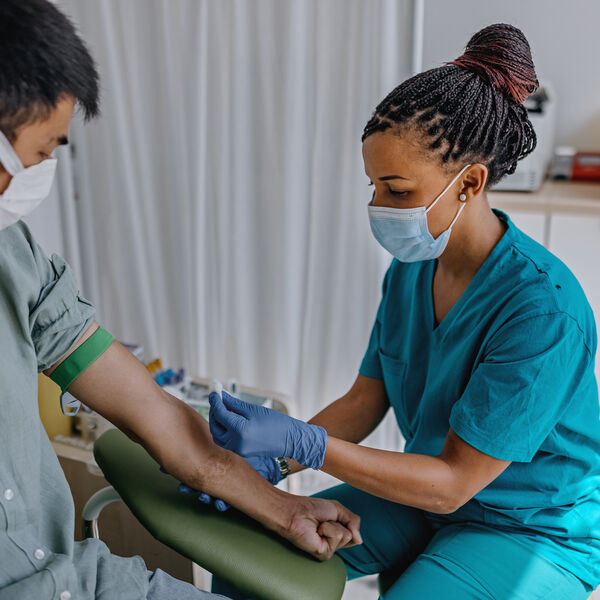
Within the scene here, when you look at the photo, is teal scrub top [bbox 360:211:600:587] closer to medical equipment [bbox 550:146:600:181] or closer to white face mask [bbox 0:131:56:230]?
white face mask [bbox 0:131:56:230]

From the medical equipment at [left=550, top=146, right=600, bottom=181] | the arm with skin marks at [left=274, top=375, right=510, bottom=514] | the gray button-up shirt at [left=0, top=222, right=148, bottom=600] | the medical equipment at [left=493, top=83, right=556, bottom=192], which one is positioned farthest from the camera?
the medical equipment at [left=550, top=146, right=600, bottom=181]

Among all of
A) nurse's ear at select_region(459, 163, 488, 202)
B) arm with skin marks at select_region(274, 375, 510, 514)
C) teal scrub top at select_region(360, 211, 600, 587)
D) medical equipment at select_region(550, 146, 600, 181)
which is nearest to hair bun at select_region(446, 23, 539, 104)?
nurse's ear at select_region(459, 163, 488, 202)

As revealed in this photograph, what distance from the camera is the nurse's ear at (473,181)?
1.23 meters

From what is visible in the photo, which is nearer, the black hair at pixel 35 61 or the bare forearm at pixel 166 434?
the black hair at pixel 35 61

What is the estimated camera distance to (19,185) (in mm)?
910

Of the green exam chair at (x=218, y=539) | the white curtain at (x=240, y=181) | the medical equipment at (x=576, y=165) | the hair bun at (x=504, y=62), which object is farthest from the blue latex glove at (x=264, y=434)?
the medical equipment at (x=576, y=165)

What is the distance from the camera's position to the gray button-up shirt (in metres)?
0.99

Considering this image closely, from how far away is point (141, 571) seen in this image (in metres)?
1.10

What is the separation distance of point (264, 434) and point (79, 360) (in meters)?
0.33

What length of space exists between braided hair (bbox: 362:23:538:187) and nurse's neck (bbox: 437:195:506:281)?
8 cm

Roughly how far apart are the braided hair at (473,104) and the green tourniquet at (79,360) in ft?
1.98

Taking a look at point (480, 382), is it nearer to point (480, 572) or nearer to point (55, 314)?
point (480, 572)

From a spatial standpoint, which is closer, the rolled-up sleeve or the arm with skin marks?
the rolled-up sleeve

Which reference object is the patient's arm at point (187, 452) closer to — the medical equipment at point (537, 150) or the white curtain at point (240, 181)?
the white curtain at point (240, 181)
